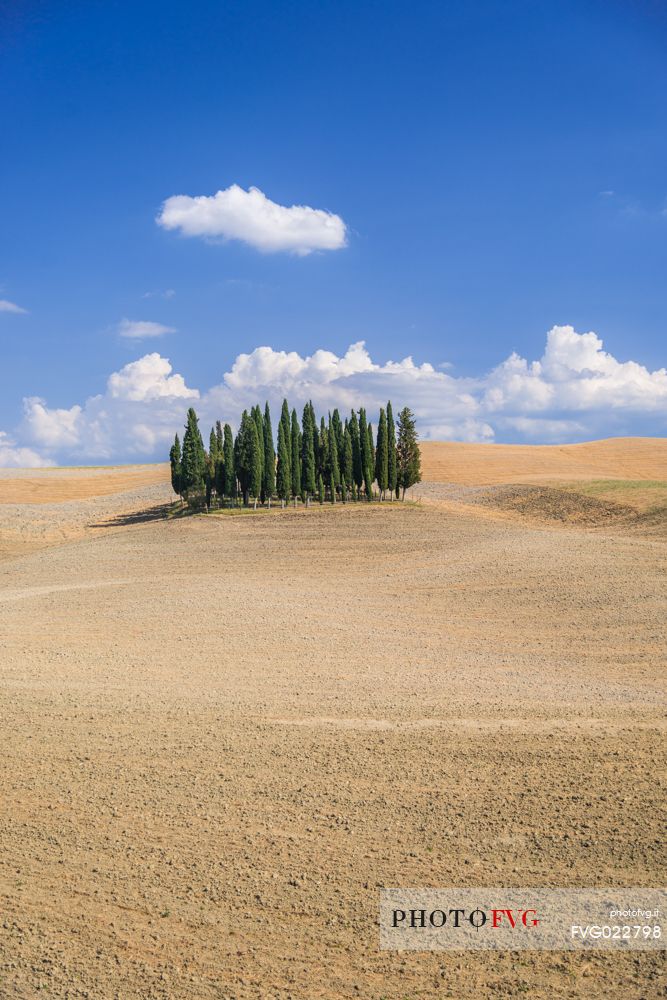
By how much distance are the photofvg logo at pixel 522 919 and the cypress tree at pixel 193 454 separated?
54.9 meters

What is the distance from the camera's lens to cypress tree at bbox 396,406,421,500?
5822 cm

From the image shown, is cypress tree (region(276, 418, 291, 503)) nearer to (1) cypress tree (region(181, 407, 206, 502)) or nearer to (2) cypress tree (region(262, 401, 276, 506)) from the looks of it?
(2) cypress tree (region(262, 401, 276, 506))

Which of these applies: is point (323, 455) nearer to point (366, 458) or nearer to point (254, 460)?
point (366, 458)

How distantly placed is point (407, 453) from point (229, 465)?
1511 cm

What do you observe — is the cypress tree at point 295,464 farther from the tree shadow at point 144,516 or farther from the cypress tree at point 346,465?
the tree shadow at point 144,516

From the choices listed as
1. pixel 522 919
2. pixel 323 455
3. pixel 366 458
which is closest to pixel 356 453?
pixel 366 458

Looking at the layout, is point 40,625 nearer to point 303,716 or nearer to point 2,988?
point 303,716

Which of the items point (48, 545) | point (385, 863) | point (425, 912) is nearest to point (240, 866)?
point (385, 863)

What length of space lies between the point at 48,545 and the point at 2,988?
48221 millimetres

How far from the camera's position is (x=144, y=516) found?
6425 centimetres

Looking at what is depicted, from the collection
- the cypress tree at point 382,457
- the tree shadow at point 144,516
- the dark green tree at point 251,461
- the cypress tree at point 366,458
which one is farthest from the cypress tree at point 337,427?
the tree shadow at point 144,516

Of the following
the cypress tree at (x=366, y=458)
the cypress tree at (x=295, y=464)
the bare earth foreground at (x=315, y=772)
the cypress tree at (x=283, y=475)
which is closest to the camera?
the bare earth foreground at (x=315, y=772)

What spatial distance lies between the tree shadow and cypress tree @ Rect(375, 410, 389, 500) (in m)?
16.0

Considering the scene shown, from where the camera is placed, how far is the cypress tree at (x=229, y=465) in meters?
59.7
